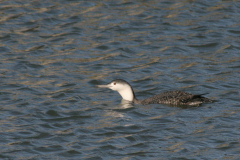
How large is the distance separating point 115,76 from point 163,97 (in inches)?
78.5

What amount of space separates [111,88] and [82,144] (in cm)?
290

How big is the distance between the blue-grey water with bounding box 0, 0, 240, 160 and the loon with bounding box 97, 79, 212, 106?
6.0 inches

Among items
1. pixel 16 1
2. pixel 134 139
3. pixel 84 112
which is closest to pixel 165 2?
pixel 16 1

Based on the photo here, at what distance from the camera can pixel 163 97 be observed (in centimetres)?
1066

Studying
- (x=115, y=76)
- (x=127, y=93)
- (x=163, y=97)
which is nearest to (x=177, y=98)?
(x=163, y=97)

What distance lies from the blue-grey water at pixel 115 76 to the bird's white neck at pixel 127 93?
0.26m

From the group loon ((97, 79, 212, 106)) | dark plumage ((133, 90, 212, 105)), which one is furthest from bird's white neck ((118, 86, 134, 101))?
dark plumage ((133, 90, 212, 105))

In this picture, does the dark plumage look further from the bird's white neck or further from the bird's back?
the bird's white neck

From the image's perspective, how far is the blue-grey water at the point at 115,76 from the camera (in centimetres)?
839

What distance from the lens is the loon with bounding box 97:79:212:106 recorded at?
1045cm

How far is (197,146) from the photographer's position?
8258mm

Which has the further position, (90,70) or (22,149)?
(90,70)

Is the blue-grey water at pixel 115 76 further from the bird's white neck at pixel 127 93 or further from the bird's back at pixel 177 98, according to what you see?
the bird's white neck at pixel 127 93

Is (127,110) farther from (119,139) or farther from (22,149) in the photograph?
(22,149)
